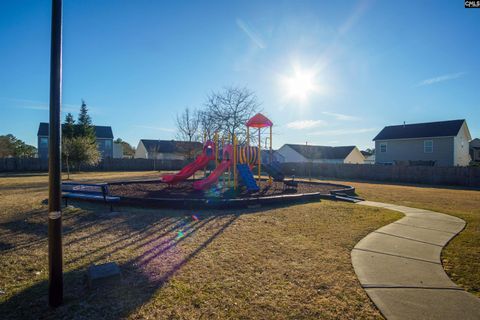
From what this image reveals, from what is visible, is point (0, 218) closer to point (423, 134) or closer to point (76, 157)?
point (76, 157)

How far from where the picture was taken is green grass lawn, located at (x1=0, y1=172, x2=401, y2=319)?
3.01 m

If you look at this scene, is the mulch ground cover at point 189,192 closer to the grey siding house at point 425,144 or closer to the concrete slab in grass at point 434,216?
the concrete slab in grass at point 434,216

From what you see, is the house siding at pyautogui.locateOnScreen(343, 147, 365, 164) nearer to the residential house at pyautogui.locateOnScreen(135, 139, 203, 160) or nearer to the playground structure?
the residential house at pyautogui.locateOnScreen(135, 139, 203, 160)

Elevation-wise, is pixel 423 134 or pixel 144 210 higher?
pixel 423 134

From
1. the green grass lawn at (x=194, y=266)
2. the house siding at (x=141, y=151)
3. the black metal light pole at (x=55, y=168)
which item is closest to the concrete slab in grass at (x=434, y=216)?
the green grass lawn at (x=194, y=266)

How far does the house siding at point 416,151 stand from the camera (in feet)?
103

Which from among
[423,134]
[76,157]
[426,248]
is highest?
[423,134]

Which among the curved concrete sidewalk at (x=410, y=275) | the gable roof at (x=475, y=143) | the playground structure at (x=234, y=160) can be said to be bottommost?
the curved concrete sidewalk at (x=410, y=275)

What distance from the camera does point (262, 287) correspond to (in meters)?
3.54

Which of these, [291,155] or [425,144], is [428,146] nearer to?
[425,144]

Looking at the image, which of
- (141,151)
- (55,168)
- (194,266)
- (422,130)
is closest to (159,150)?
(141,151)

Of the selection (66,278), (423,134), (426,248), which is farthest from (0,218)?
(423,134)

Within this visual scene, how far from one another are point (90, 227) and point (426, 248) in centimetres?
732

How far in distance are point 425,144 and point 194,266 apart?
123 feet
